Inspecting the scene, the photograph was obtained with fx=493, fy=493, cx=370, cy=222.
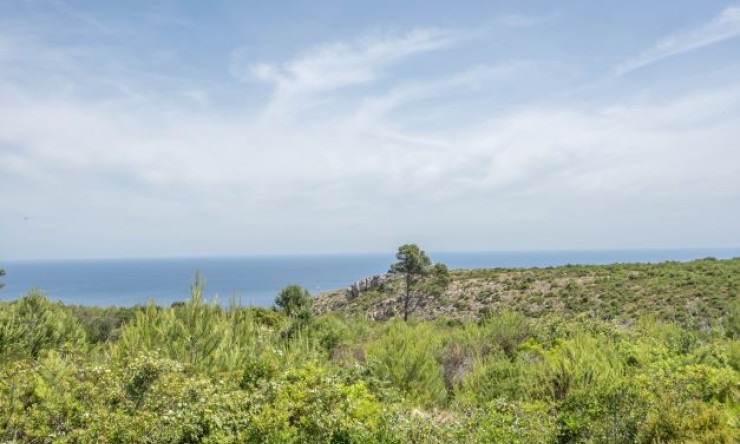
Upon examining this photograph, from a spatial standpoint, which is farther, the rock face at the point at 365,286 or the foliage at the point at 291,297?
the rock face at the point at 365,286

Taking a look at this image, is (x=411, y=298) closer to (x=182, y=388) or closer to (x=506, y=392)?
(x=506, y=392)

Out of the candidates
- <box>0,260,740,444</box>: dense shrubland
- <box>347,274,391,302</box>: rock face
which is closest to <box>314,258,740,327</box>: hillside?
<box>347,274,391,302</box>: rock face

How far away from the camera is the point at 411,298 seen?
53.7 m

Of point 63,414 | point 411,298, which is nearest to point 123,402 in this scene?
point 63,414

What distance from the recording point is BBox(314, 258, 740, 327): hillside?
34.1m

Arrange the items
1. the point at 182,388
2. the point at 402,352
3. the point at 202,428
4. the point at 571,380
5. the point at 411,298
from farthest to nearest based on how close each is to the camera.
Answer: the point at 411,298 < the point at 402,352 < the point at 571,380 < the point at 182,388 < the point at 202,428

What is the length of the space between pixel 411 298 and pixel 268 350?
43505 mm

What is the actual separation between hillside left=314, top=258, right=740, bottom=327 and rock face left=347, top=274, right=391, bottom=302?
93 cm

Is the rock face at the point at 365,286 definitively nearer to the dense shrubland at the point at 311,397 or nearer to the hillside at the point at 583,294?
the hillside at the point at 583,294

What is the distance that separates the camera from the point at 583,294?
137ft

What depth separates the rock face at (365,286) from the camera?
6481 cm

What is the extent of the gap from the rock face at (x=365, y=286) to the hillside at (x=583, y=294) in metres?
0.93

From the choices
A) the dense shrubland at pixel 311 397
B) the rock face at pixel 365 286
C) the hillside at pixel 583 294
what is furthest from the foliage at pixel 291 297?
the rock face at pixel 365 286

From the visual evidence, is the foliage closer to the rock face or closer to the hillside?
the hillside
